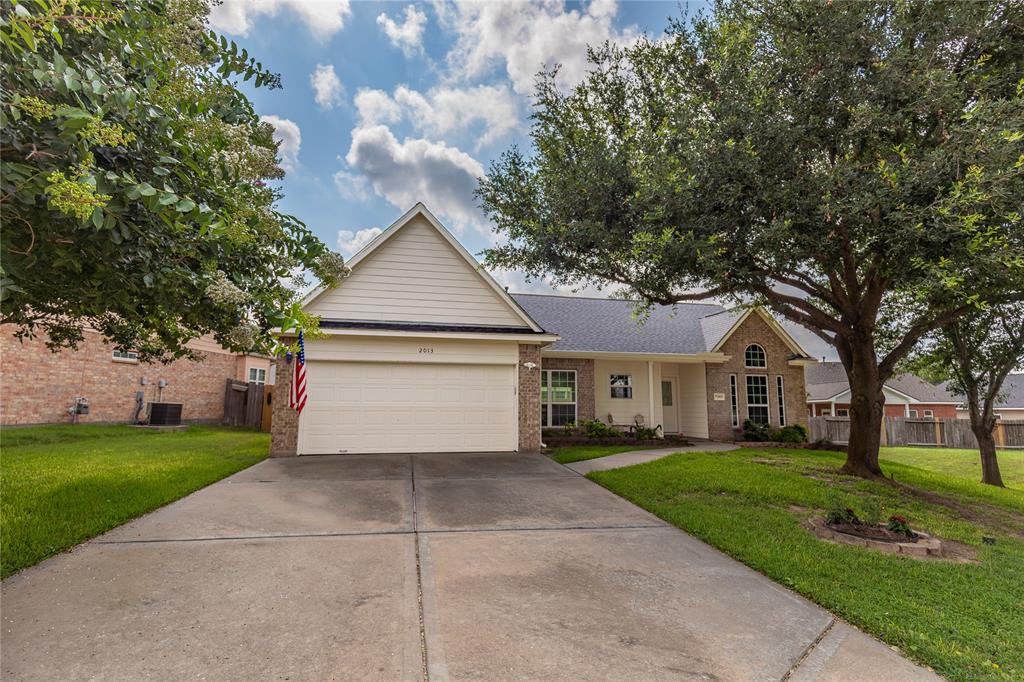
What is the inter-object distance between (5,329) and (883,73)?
70.3ft

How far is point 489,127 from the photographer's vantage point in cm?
1191

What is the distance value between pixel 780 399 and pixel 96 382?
77.8 ft

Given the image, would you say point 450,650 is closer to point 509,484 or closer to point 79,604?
point 79,604

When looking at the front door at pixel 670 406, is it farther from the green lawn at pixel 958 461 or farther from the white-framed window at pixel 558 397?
the green lawn at pixel 958 461

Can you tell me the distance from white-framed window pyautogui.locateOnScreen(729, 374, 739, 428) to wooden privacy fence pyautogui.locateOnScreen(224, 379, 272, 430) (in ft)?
57.2

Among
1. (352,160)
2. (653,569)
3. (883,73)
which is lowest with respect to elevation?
(653,569)

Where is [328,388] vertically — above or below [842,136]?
below

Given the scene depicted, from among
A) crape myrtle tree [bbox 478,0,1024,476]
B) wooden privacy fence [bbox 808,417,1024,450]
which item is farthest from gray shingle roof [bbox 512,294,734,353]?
crape myrtle tree [bbox 478,0,1024,476]

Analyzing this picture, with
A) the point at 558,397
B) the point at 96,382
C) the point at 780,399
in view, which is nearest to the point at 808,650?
the point at 558,397

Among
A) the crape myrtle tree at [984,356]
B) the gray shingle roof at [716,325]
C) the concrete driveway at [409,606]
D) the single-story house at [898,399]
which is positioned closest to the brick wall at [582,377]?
the gray shingle roof at [716,325]

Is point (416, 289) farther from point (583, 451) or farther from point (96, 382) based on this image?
point (96, 382)

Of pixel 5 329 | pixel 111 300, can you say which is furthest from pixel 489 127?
pixel 5 329

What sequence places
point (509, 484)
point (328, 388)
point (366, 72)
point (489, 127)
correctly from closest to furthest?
point (509, 484), point (366, 72), point (328, 388), point (489, 127)

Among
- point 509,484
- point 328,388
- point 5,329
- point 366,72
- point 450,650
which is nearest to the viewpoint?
point 450,650
